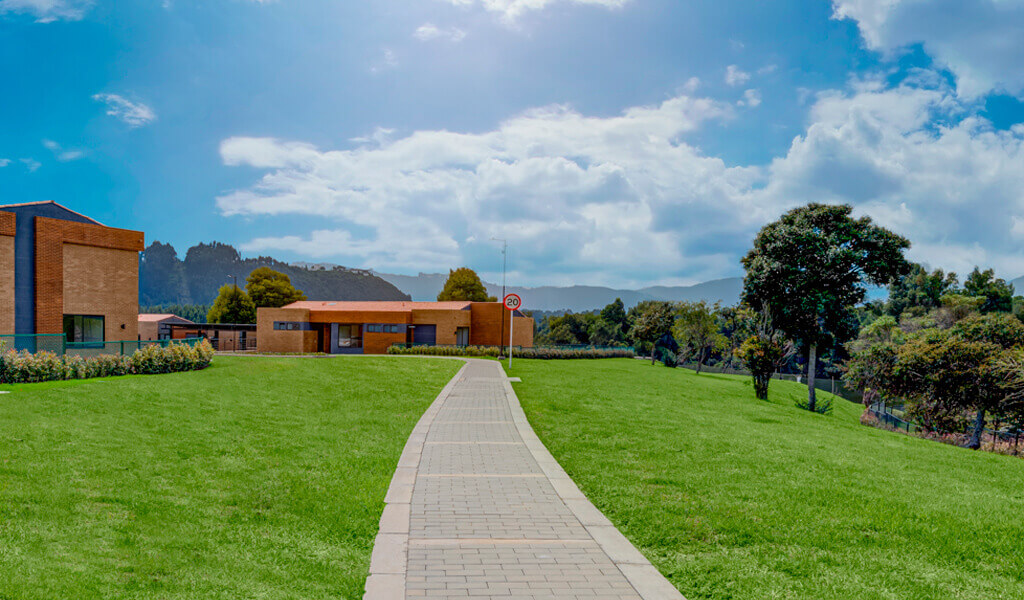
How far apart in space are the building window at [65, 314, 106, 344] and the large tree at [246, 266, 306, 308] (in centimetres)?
3905

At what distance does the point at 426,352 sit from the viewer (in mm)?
40938

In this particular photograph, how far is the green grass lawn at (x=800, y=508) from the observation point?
16.0 ft

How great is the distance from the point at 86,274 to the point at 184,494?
22.3 m

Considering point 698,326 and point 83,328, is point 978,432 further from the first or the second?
point 83,328

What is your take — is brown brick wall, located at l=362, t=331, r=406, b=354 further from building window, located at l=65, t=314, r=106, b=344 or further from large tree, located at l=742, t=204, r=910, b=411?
large tree, located at l=742, t=204, r=910, b=411

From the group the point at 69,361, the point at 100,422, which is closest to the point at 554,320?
the point at 69,361

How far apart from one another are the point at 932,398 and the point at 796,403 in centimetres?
659

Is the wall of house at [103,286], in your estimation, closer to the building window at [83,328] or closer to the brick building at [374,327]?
the building window at [83,328]

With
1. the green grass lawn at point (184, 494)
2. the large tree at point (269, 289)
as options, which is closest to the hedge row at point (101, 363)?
the green grass lawn at point (184, 494)

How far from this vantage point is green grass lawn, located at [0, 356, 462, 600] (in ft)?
14.3

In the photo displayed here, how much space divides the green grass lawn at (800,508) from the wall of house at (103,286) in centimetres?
2095

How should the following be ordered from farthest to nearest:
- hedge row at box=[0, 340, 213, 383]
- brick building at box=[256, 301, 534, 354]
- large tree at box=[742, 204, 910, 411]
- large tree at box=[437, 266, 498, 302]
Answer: large tree at box=[437, 266, 498, 302]
brick building at box=[256, 301, 534, 354]
large tree at box=[742, 204, 910, 411]
hedge row at box=[0, 340, 213, 383]

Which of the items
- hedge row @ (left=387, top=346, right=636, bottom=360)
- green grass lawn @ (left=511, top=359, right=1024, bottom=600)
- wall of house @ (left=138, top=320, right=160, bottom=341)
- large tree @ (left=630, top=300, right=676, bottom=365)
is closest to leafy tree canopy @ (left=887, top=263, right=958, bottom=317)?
large tree @ (left=630, top=300, right=676, bottom=365)

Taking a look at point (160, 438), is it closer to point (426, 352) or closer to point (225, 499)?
point (225, 499)
